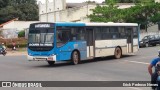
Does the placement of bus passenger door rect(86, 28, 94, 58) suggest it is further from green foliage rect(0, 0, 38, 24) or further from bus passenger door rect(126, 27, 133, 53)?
green foliage rect(0, 0, 38, 24)

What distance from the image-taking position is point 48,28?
23484 millimetres

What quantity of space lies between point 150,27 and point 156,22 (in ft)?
16.9

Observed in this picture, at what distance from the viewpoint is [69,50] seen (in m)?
24.1

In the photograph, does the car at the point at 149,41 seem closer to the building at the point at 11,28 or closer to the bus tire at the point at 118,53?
the bus tire at the point at 118,53

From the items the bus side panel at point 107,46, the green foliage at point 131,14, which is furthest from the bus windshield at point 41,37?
Answer: the green foliage at point 131,14

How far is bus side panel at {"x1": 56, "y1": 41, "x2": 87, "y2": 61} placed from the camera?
23375mm

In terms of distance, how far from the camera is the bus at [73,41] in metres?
23.3

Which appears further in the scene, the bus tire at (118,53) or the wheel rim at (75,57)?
the bus tire at (118,53)

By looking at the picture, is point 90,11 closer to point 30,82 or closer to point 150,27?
point 150,27

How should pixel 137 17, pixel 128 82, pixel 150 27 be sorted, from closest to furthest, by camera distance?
pixel 128 82
pixel 137 17
pixel 150 27

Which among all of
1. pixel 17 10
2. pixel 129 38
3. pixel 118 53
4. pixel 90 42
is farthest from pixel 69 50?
pixel 17 10

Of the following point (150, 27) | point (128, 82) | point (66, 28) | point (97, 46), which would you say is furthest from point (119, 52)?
point (150, 27)

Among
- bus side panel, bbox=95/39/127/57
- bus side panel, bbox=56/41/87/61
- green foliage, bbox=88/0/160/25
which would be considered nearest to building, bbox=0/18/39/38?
green foliage, bbox=88/0/160/25

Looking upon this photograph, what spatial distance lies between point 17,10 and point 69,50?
74.4m
